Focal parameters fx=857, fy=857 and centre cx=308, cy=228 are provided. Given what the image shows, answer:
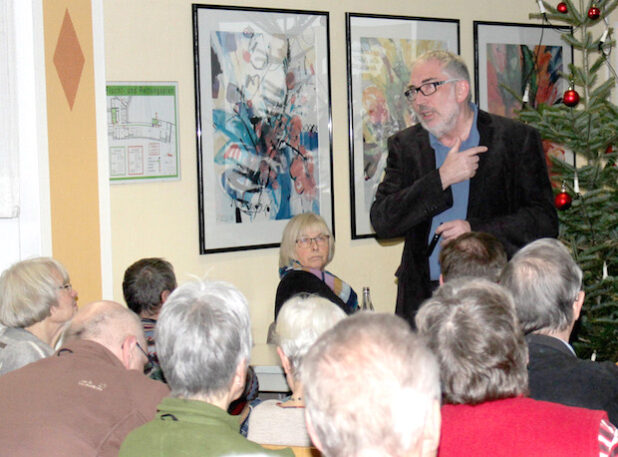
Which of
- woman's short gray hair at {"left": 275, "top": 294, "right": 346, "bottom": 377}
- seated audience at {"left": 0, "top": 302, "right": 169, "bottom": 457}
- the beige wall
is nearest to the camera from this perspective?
seated audience at {"left": 0, "top": 302, "right": 169, "bottom": 457}

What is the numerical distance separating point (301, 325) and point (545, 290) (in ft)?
2.29

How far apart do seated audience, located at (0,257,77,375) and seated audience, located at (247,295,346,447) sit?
1086 millimetres

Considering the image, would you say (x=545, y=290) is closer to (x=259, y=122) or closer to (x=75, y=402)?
(x=75, y=402)

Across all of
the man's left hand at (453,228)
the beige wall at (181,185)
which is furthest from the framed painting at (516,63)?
the man's left hand at (453,228)

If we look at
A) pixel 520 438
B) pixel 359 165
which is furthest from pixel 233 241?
pixel 520 438

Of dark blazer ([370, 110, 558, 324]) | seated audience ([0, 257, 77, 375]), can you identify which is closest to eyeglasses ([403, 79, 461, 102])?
dark blazer ([370, 110, 558, 324])

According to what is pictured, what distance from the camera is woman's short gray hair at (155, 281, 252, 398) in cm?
195

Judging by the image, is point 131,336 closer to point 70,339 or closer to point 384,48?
point 70,339

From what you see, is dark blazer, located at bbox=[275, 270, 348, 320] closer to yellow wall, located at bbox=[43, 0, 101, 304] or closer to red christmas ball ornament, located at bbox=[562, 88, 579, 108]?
yellow wall, located at bbox=[43, 0, 101, 304]

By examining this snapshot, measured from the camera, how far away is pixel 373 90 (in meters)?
5.62

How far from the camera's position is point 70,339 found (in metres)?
2.55

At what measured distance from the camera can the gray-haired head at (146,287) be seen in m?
3.88

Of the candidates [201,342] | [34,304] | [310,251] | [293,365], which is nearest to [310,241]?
[310,251]

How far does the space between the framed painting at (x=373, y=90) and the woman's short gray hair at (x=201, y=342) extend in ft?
11.8
